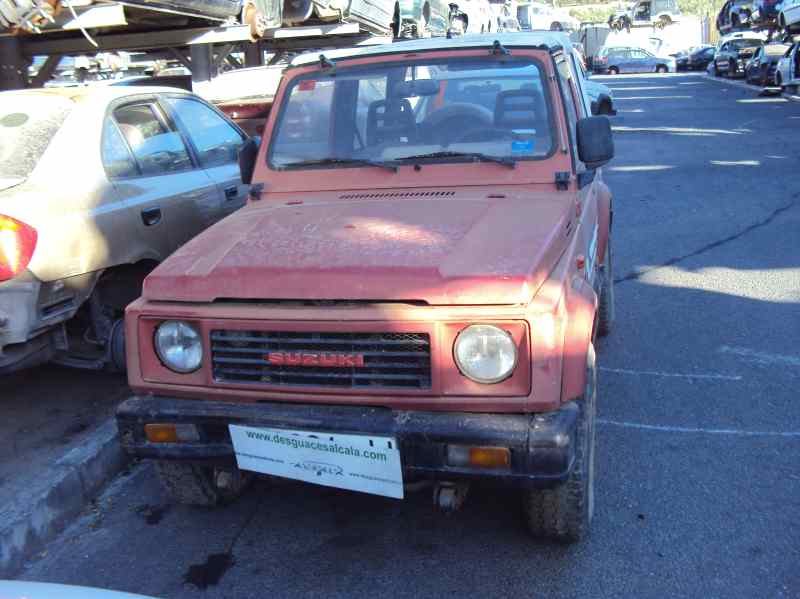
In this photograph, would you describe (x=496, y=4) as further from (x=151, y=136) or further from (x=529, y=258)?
(x=529, y=258)

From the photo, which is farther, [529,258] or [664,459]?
[664,459]

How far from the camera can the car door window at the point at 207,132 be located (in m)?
5.80

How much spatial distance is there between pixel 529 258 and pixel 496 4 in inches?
1157

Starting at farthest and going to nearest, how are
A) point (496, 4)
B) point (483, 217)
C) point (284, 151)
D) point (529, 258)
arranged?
point (496, 4), point (284, 151), point (483, 217), point (529, 258)

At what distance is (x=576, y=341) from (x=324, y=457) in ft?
3.22

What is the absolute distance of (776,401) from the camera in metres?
4.62

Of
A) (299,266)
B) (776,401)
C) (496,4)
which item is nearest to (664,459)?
(776,401)

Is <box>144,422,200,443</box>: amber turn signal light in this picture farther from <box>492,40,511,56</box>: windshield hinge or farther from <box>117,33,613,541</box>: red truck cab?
<box>492,40,511,56</box>: windshield hinge

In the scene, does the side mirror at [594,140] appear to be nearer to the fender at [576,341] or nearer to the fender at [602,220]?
the fender at [576,341]

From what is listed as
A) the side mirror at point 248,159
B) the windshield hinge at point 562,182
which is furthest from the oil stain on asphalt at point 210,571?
the windshield hinge at point 562,182

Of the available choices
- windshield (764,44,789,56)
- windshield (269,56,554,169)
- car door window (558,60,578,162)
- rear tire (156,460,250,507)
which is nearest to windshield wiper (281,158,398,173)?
windshield (269,56,554,169)

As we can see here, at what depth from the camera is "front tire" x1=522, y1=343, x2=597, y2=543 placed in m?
3.03

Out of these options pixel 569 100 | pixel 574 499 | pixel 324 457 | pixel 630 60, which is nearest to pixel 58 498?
pixel 324 457

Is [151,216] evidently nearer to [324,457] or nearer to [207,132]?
[207,132]
